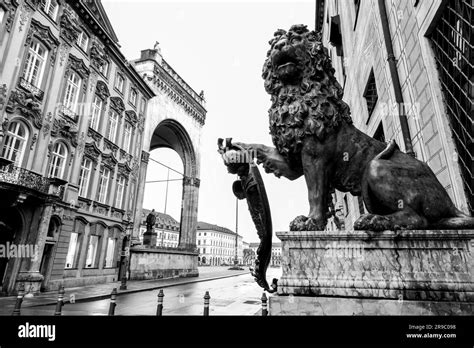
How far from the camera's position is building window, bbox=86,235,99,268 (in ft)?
58.3

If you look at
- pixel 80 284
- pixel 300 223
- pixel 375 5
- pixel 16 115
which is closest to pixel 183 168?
pixel 80 284

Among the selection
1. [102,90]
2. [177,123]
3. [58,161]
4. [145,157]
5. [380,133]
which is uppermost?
[177,123]

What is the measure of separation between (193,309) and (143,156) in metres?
18.2

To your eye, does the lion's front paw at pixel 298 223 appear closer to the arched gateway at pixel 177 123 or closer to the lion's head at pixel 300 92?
the lion's head at pixel 300 92

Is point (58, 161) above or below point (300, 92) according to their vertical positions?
above

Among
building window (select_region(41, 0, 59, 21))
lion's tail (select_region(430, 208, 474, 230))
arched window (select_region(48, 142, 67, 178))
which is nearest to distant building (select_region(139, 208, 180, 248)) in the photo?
arched window (select_region(48, 142, 67, 178))

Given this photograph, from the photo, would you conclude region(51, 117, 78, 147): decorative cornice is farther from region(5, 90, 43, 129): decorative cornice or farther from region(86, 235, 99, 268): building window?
region(86, 235, 99, 268): building window

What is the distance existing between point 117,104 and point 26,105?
324 inches

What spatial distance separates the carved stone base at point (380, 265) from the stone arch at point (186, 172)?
29.1 meters

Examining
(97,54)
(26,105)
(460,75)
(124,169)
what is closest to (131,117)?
(124,169)

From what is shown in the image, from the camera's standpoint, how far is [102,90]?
64.8 feet

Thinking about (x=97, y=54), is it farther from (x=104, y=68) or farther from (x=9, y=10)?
(x=9, y=10)

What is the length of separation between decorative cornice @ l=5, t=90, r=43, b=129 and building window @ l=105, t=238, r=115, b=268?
9501 mm
